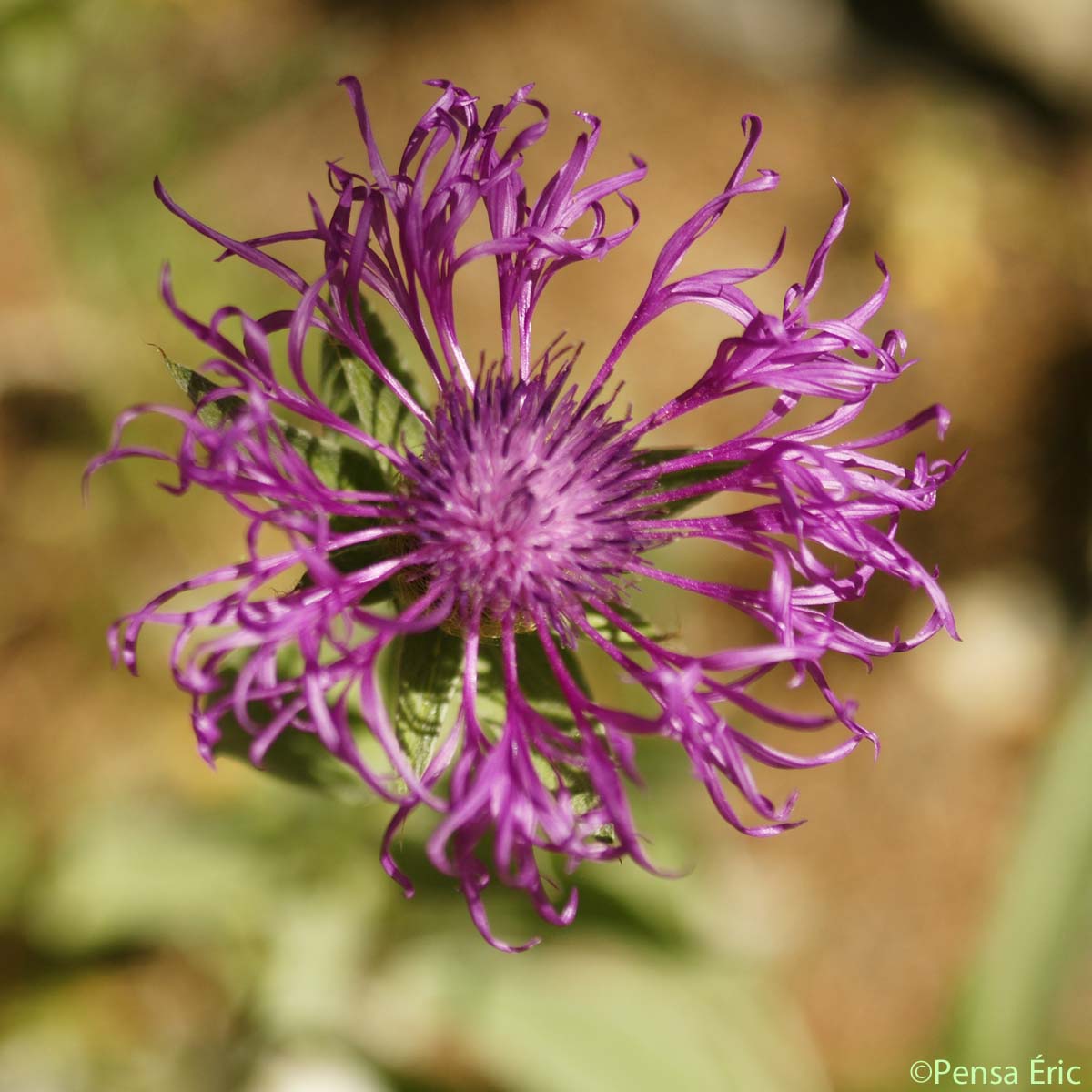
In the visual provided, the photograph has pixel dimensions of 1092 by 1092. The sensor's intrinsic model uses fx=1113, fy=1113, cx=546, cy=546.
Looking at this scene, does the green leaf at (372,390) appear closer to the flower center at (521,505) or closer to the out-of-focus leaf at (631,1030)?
the flower center at (521,505)

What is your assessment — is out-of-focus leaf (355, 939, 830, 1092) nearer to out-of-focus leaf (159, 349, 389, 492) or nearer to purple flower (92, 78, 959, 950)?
purple flower (92, 78, 959, 950)

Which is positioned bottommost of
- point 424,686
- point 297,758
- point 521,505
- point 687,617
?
point 297,758

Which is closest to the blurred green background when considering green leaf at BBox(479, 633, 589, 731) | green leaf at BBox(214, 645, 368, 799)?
green leaf at BBox(214, 645, 368, 799)

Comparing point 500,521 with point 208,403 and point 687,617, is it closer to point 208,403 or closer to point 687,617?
point 208,403

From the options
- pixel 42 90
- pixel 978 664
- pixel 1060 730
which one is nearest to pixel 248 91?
A: pixel 42 90

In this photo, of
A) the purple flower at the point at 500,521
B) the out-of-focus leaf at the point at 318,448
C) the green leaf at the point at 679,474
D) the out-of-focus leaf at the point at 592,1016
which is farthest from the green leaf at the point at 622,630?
the out-of-focus leaf at the point at 592,1016

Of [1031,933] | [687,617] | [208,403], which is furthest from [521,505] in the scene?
[687,617]
